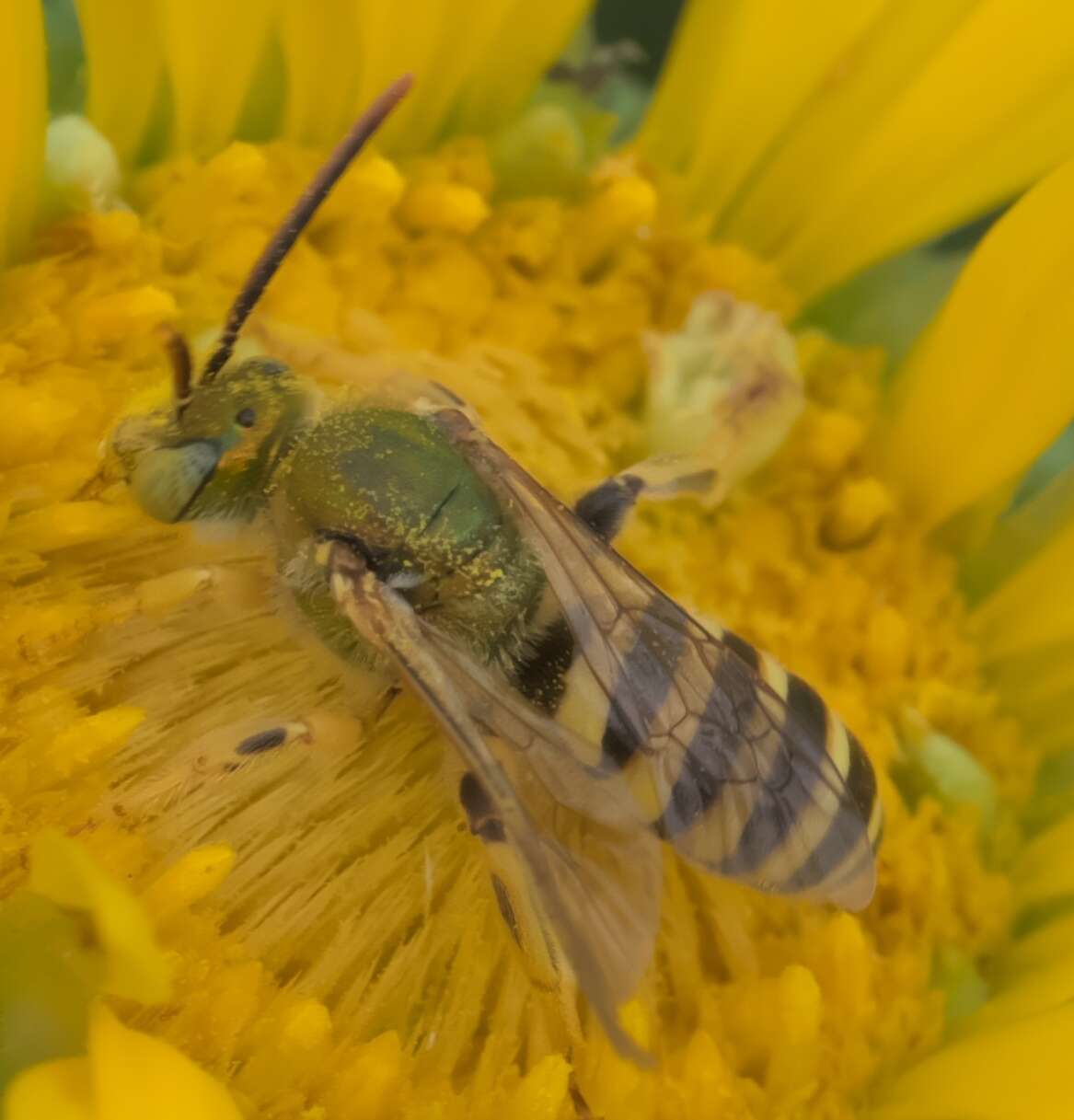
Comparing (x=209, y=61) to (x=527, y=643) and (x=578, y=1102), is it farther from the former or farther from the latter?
(x=578, y=1102)

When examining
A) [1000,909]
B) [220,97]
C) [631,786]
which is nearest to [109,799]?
[631,786]

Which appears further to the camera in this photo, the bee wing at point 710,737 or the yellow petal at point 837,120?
the yellow petal at point 837,120

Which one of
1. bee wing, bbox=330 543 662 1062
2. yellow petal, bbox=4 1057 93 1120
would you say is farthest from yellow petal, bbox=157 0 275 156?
yellow petal, bbox=4 1057 93 1120

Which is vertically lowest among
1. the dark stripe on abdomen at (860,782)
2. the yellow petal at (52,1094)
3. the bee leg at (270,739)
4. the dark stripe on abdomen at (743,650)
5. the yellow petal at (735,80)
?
the yellow petal at (52,1094)

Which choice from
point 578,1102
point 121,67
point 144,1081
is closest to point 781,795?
point 578,1102

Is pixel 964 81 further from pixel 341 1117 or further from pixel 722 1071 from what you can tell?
pixel 341 1117

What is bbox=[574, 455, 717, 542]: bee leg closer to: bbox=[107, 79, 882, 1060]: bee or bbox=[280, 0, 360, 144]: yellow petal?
bbox=[107, 79, 882, 1060]: bee

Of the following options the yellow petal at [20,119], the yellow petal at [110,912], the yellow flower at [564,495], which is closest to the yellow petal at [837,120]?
the yellow flower at [564,495]

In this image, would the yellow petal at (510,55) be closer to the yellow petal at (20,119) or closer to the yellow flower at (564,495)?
the yellow flower at (564,495)
